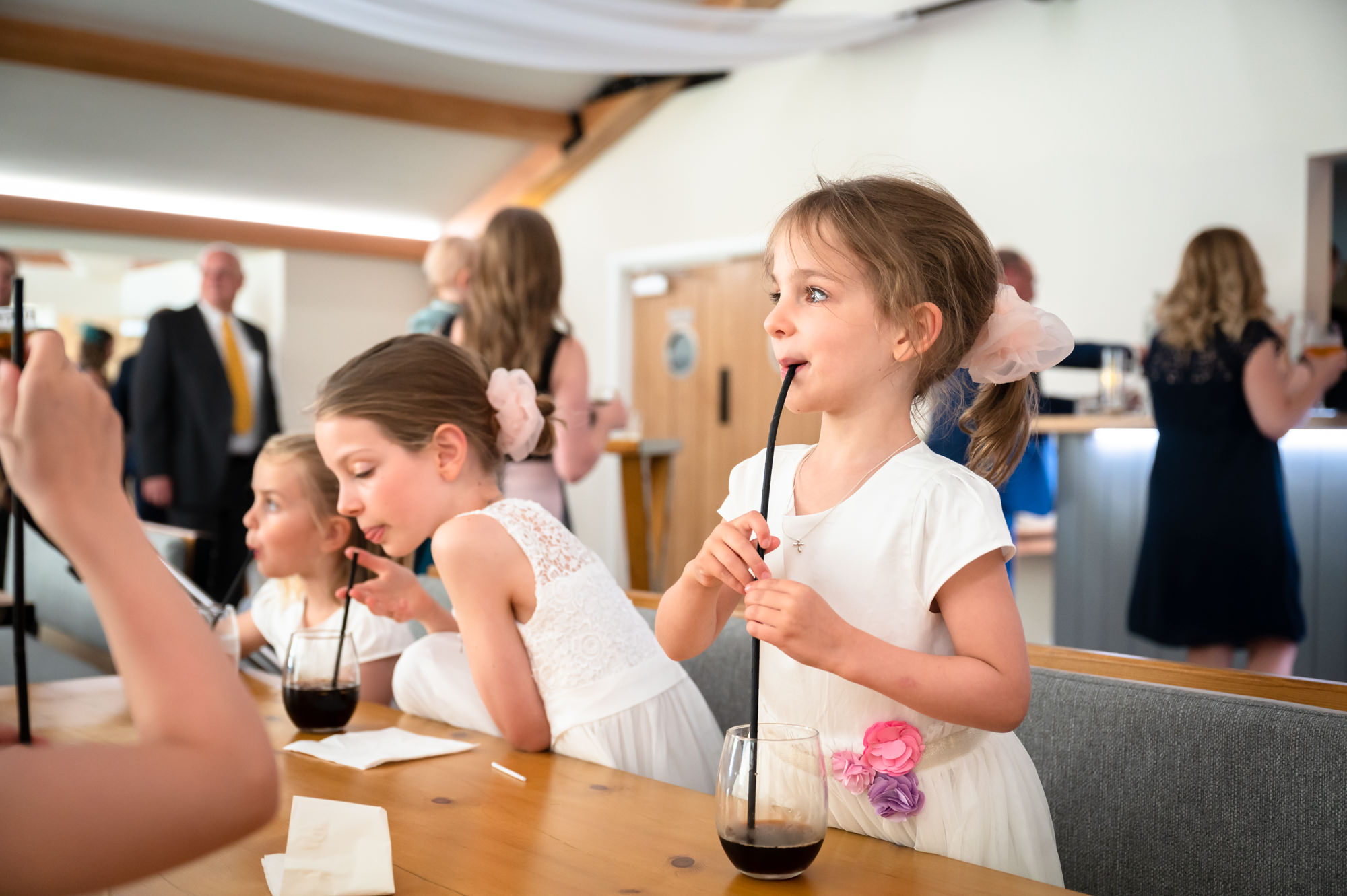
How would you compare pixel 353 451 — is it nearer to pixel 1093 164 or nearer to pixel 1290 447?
pixel 1290 447

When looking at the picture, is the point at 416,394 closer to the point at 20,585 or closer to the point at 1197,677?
the point at 20,585

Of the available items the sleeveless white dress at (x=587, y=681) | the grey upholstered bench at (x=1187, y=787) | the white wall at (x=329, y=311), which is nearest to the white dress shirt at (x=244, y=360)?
the white wall at (x=329, y=311)

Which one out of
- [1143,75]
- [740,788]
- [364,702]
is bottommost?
[364,702]

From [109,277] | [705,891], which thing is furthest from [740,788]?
[109,277]

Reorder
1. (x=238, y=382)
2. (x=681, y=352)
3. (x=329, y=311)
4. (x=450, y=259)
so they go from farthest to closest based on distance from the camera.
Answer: (x=329, y=311) < (x=681, y=352) < (x=238, y=382) < (x=450, y=259)

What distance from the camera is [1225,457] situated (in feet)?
9.88

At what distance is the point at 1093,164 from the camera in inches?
177

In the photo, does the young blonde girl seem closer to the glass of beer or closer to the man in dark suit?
the man in dark suit

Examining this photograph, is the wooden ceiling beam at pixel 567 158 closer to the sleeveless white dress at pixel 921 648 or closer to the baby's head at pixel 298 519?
the baby's head at pixel 298 519

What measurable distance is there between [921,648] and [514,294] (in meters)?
1.80

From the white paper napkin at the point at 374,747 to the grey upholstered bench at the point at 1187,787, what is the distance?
673 millimetres

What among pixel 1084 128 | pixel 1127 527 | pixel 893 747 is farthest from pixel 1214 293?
pixel 893 747

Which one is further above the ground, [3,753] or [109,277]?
[109,277]

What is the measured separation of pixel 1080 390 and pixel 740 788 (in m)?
4.18
